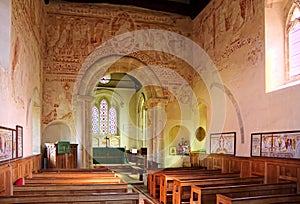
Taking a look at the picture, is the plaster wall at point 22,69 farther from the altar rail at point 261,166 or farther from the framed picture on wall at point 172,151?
the altar rail at point 261,166

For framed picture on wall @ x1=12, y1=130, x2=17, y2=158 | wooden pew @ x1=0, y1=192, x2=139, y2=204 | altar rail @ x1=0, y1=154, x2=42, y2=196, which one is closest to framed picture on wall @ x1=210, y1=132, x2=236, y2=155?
wooden pew @ x1=0, y1=192, x2=139, y2=204

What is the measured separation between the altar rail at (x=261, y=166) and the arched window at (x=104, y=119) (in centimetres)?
1333

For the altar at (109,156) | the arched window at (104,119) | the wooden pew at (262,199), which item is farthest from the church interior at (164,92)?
the arched window at (104,119)

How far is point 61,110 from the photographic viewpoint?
1330 centimetres

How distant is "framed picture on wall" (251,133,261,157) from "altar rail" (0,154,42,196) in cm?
659

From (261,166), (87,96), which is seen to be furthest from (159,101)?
(261,166)

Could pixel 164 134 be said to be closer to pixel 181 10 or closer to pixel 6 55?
pixel 181 10

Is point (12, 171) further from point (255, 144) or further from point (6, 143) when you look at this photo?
point (255, 144)

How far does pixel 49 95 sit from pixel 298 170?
9.68 m

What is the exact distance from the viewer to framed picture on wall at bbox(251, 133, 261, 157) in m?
9.29

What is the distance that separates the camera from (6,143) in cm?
705

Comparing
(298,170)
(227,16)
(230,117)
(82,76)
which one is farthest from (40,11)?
(298,170)

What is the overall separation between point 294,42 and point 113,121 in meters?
17.8

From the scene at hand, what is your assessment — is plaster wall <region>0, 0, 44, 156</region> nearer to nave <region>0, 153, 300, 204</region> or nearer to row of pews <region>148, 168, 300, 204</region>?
nave <region>0, 153, 300, 204</region>
